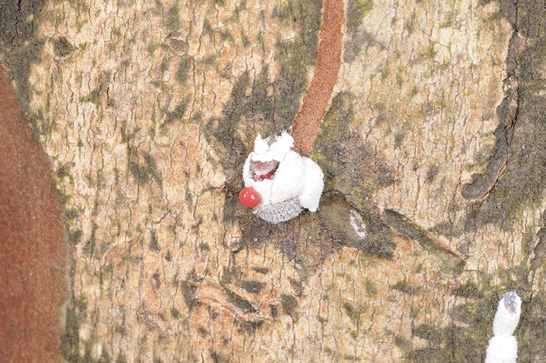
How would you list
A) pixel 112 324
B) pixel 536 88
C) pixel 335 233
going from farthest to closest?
1. pixel 112 324
2. pixel 335 233
3. pixel 536 88

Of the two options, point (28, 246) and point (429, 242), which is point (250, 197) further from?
point (28, 246)

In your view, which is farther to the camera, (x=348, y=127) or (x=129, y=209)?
(x=129, y=209)

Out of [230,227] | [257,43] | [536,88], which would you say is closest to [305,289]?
[230,227]

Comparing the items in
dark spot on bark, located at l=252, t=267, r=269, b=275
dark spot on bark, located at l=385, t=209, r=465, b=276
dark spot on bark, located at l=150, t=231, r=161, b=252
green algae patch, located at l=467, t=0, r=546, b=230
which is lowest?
→ dark spot on bark, located at l=252, t=267, r=269, b=275

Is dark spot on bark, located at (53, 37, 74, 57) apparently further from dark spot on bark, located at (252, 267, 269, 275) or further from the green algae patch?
the green algae patch

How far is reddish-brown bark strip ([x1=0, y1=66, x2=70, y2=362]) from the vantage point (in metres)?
1.90

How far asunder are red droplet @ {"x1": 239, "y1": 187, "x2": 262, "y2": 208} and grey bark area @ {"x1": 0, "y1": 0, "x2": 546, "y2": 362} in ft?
0.42

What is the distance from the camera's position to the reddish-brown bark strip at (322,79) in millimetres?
1733

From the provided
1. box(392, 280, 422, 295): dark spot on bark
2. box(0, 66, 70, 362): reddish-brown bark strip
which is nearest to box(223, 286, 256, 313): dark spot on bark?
box(392, 280, 422, 295): dark spot on bark

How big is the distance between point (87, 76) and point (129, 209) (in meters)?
0.58

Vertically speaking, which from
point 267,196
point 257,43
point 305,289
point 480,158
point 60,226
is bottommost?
point 305,289

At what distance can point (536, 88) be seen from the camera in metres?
1.73

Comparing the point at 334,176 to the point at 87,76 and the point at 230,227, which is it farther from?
the point at 87,76

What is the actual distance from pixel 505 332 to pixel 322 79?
4.26 feet
